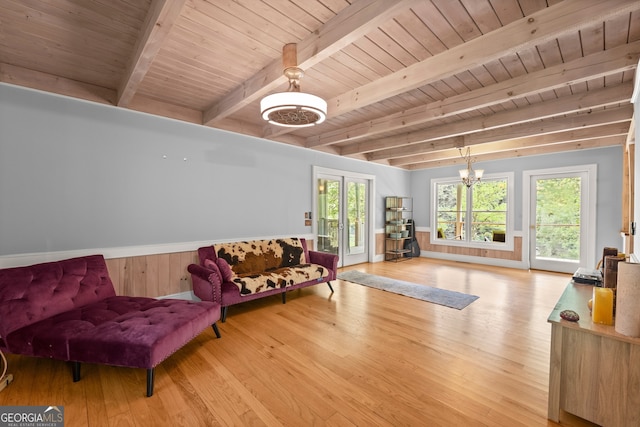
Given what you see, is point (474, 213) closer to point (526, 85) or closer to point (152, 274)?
point (526, 85)

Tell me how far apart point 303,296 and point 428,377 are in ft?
7.28

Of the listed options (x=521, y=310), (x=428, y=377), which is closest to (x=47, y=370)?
(x=428, y=377)

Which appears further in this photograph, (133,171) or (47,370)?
(133,171)

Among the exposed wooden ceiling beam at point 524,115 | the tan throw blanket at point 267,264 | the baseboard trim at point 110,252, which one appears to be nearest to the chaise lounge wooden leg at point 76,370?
the baseboard trim at point 110,252

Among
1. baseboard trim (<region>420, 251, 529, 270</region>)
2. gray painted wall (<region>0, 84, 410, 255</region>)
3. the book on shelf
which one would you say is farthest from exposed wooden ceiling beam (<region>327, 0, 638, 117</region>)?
baseboard trim (<region>420, 251, 529, 270</region>)

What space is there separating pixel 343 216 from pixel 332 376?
3958 mm

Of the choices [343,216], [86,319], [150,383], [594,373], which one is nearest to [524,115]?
[594,373]

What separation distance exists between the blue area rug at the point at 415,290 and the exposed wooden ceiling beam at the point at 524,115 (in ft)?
7.94

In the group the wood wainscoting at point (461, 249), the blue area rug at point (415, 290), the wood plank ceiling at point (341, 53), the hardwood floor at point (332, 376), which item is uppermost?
the wood plank ceiling at point (341, 53)

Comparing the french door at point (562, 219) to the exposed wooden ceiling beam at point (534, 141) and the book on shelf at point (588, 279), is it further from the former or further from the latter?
the book on shelf at point (588, 279)

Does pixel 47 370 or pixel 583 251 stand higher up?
pixel 583 251

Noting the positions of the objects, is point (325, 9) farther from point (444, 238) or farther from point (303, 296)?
point (444, 238)

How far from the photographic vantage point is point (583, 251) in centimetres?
520

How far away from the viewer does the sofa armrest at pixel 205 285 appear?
121 inches
